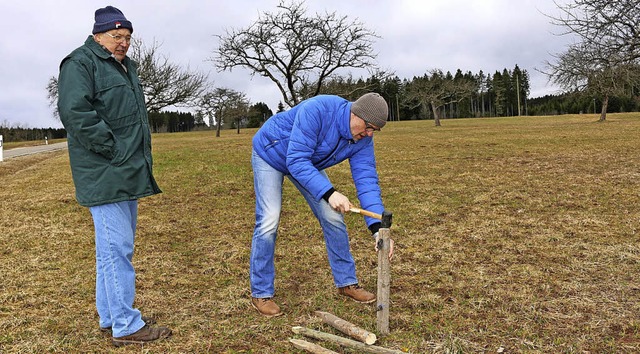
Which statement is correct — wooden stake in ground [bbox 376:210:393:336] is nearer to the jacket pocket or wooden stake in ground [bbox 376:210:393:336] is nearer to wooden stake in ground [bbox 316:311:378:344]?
wooden stake in ground [bbox 316:311:378:344]

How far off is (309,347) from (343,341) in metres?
0.23

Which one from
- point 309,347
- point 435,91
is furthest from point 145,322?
point 435,91

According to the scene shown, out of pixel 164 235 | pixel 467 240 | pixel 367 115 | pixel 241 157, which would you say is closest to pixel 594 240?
pixel 467 240

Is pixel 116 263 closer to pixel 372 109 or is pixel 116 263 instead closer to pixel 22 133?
pixel 372 109

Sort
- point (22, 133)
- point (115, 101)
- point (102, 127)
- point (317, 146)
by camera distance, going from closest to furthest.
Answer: point (102, 127) → point (115, 101) → point (317, 146) → point (22, 133)

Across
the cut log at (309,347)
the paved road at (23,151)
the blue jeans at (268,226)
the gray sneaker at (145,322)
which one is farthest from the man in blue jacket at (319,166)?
the paved road at (23,151)

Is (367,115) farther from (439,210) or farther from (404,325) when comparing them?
(439,210)

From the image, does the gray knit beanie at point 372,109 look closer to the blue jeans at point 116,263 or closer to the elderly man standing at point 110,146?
the elderly man standing at point 110,146

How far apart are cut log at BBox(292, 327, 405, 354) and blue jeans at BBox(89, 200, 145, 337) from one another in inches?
45.3

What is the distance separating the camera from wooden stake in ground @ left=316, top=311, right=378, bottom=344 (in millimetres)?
3281

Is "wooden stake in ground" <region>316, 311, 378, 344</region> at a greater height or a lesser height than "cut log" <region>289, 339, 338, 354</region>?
greater

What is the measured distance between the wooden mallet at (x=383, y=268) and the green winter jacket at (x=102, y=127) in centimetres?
151

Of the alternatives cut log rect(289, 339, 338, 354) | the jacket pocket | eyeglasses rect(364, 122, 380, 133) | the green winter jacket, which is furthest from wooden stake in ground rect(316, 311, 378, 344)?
the jacket pocket

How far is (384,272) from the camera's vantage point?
342 centimetres
